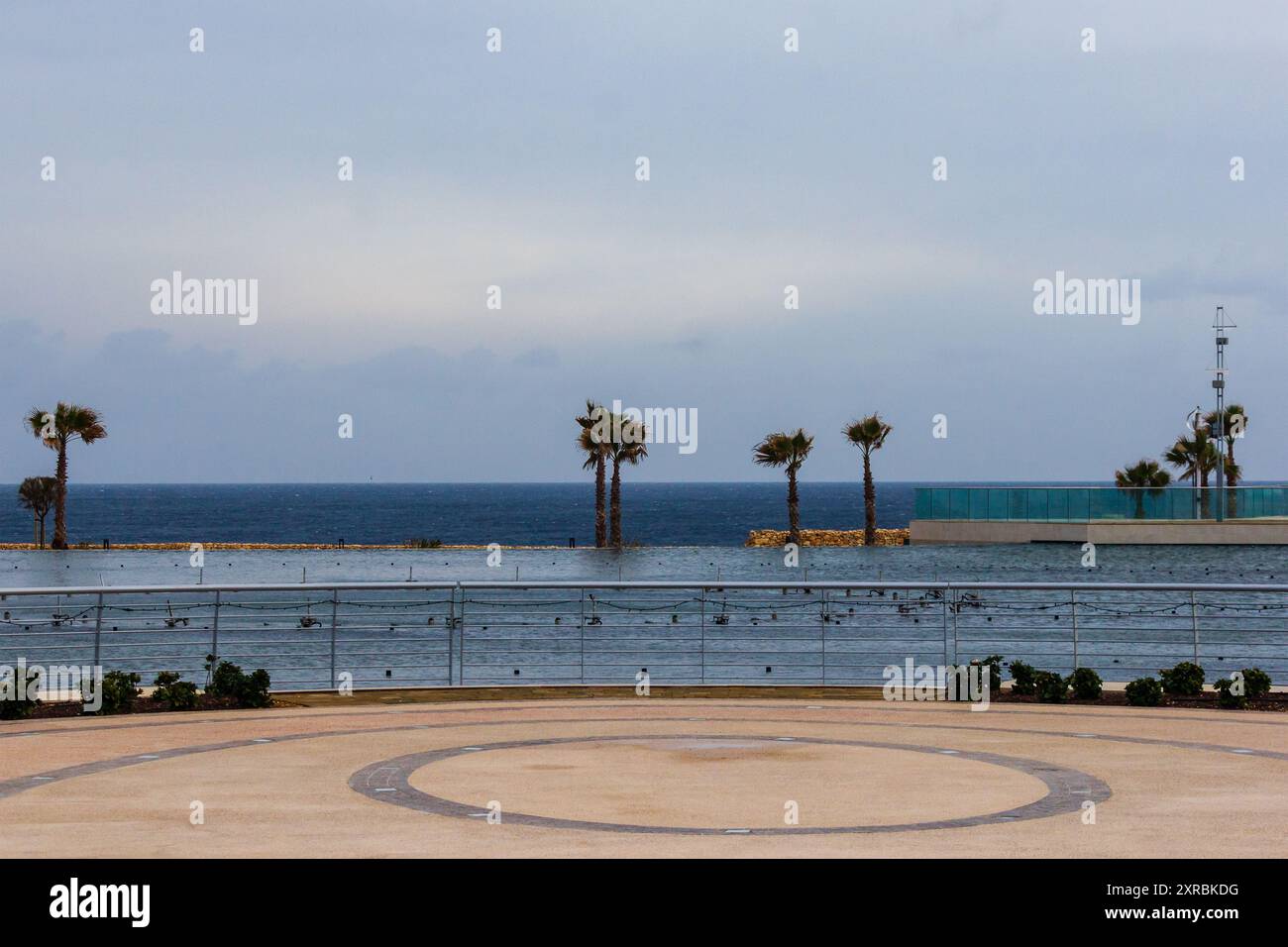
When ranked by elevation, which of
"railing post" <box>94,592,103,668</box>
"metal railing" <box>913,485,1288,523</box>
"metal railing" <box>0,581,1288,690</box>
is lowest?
"metal railing" <box>0,581,1288,690</box>

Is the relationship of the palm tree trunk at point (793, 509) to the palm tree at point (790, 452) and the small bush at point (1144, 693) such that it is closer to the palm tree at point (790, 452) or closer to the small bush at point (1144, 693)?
the palm tree at point (790, 452)

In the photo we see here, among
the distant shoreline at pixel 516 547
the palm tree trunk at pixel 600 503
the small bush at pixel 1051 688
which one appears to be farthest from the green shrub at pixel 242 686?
the distant shoreline at pixel 516 547

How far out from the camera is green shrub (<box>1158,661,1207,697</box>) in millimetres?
21844

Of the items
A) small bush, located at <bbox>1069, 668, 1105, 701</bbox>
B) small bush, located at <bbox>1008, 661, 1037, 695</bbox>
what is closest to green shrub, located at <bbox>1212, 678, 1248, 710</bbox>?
small bush, located at <bbox>1069, 668, 1105, 701</bbox>

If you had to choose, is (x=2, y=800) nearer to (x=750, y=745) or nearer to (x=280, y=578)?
(x=750, y=745)

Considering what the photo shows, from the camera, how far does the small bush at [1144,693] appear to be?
21172 mm

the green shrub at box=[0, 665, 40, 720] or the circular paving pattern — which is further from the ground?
the green shrub at box=[0, 665, 40, 720]

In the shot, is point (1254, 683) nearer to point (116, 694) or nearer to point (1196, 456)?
point (116, 694)

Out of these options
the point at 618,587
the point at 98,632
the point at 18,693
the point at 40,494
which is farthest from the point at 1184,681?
the point at 40,494

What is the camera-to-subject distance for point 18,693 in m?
19.5

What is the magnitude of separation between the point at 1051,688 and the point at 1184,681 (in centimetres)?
198

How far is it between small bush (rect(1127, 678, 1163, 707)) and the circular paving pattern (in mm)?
→ 5617

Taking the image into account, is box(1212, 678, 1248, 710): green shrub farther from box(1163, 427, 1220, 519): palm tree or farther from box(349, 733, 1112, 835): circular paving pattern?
box(1163, 427, 1220, 519): palm tree
